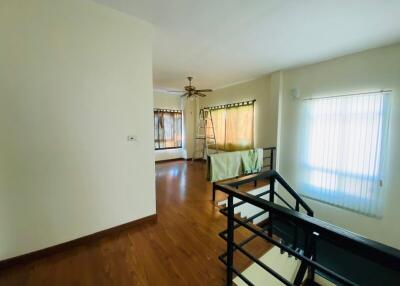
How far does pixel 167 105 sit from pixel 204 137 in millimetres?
1555

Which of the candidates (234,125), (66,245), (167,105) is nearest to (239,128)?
(234,125)

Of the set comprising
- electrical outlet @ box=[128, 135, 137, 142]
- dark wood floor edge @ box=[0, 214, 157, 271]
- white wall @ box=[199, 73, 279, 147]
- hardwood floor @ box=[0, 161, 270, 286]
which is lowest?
hardwood floor @ box=[0, 161, 270, 286]

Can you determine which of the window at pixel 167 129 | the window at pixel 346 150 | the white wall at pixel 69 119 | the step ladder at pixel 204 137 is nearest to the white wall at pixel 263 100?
the window at pixel 346 150

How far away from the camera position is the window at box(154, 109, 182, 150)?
5.53 meters

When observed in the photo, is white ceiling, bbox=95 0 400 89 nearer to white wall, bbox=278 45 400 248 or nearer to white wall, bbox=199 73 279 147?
white wall, bbox=278 45 400 248

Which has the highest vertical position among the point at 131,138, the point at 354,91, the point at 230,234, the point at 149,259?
the point at 354,91

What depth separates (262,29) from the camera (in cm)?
210

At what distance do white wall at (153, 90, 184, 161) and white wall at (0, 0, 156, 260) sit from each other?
3531 millimetres

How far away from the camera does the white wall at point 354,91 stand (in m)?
2.48

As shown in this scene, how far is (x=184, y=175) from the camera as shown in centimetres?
433

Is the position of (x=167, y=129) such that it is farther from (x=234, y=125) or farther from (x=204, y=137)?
(x=234, y=125)

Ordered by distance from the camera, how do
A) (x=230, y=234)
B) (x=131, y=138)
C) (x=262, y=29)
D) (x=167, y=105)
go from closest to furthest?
(x=230, y=234) < (x=131, y=138) < (x=262, y=29) < (x=167, y=105)

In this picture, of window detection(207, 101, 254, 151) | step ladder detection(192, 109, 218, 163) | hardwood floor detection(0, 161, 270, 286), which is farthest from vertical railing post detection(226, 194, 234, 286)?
step ladder detection(192, 109, 218, 163)

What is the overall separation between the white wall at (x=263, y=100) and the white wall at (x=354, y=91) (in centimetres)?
17
